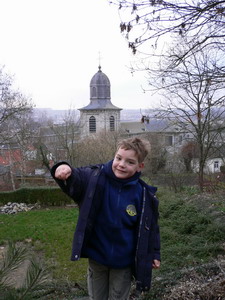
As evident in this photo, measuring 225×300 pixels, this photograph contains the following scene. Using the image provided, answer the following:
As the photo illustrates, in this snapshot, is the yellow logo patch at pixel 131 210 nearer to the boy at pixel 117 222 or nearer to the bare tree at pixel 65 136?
the boy at pixel 117 222

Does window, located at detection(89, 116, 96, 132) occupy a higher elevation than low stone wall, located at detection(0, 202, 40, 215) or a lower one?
higher

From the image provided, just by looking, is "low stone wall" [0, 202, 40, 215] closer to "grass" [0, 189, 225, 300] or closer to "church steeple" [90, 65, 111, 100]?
"grass" [0, 189, 225, 300]

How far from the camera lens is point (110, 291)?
7.55ft

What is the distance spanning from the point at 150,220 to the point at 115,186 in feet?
1.17

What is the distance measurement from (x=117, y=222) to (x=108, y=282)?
0.53m

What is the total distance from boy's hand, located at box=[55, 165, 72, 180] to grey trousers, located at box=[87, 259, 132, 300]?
2.36 ft

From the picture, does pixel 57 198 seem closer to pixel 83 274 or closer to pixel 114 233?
pixel 83 274

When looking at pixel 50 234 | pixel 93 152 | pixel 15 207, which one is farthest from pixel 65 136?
pixel 50 234

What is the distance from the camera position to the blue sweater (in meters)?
2.18

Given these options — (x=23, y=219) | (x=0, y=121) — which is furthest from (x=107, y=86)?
(x=23, y=219)

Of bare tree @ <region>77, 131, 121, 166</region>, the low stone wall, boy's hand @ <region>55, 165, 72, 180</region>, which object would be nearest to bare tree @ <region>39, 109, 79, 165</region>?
bare tree @ <region>77, 131, 121, 166</region>

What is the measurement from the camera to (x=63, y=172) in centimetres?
198

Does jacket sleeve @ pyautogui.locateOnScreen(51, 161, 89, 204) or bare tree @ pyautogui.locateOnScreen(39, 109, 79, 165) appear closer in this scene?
jacket sleeve @ pyautogui.locateOnScreen(51, 161, 89, 204)

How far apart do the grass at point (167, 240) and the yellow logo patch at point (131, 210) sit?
1.49 m
